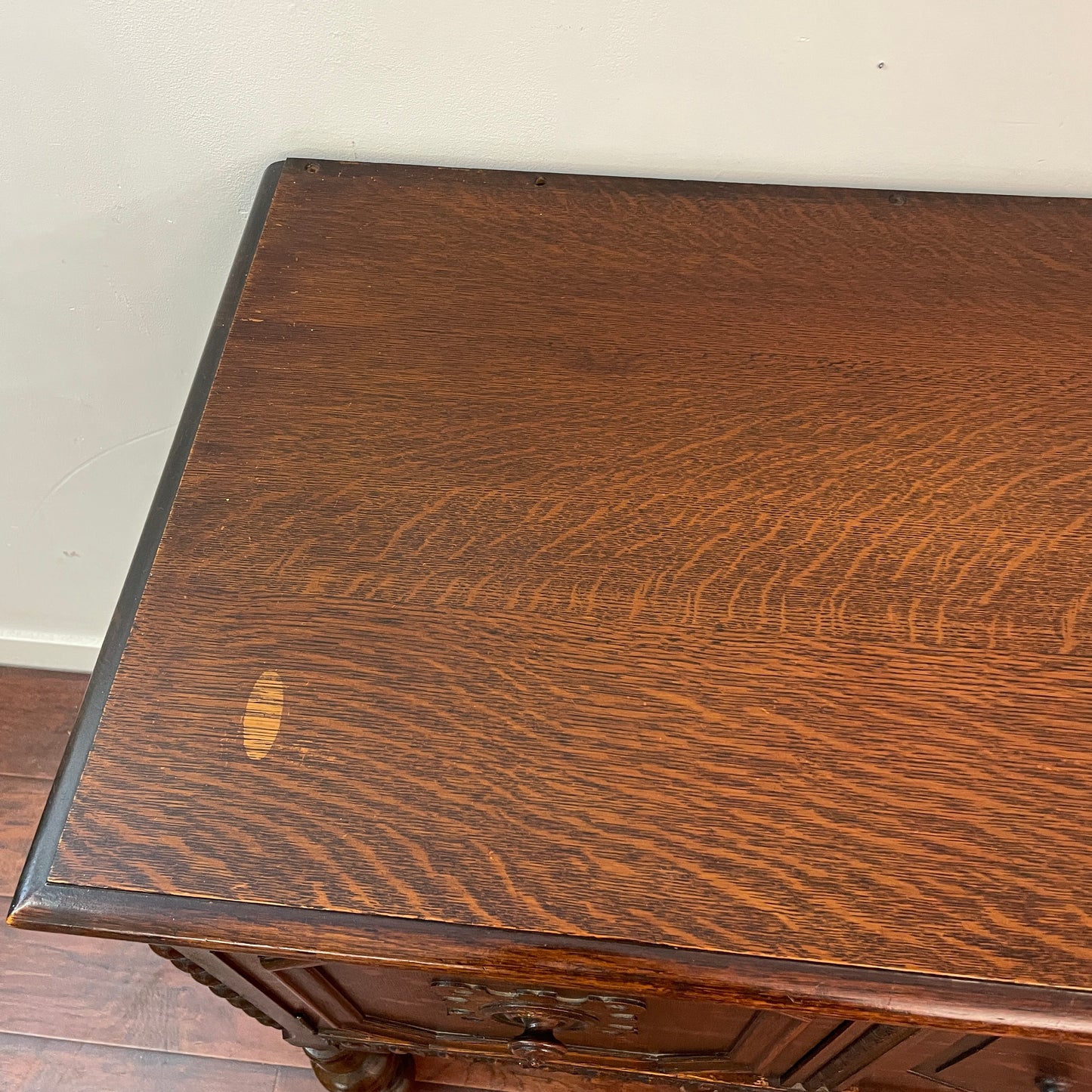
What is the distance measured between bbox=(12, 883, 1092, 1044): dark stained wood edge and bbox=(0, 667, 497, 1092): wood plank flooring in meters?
0.75

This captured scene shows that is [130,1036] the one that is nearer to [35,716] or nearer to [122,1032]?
[122,1032]

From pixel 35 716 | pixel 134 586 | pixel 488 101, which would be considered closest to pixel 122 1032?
pixel 35 716

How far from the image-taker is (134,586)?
51cm

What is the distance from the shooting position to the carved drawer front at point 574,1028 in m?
0.55

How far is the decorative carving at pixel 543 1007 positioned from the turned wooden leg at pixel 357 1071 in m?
0.32

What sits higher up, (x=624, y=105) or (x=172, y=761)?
(x=624, y=105)

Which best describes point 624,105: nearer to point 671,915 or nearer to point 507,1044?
point 671,915

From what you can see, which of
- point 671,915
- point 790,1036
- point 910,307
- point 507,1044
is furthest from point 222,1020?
point 910,307

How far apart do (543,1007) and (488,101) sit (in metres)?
0.61

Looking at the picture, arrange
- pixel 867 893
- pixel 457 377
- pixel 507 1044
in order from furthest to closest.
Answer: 1. pixel 507 1044
2. pixel 457 377
3. pixel 867 893

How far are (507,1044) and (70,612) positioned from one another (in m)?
0.82

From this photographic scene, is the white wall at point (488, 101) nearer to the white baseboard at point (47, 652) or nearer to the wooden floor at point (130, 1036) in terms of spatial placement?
the white baseboard at point (47, 652)

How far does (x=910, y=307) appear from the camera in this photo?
22.8 inches

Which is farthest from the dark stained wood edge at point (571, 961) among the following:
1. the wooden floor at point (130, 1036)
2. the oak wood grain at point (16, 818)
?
the oak wood grain at point (16, 818)
